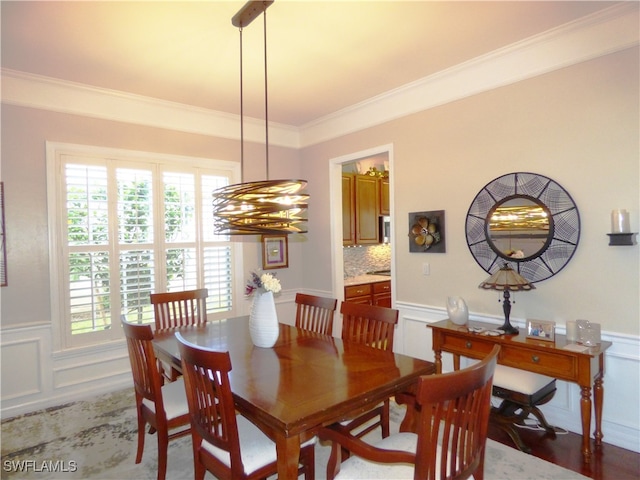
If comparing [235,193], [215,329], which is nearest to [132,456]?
[215,329]

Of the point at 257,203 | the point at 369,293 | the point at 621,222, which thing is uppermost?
the point at 257,203

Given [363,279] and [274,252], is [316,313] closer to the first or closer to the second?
[274,252]

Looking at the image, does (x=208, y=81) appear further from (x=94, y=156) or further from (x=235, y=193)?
(x=235, y=193)

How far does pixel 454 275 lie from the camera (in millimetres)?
3223

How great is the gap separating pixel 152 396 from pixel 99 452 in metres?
0.89

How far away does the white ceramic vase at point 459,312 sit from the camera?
2881 millimetres

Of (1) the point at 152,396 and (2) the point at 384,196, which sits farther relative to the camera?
(2) the point at 384,196

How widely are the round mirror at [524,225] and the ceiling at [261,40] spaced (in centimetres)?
107

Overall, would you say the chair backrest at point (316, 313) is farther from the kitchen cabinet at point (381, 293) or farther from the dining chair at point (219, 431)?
the kitchen cabinet at point (381, 293)

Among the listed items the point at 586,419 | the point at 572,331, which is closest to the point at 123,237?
the point at 572,331

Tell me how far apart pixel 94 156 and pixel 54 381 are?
2.02 m

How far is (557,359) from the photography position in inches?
91.8

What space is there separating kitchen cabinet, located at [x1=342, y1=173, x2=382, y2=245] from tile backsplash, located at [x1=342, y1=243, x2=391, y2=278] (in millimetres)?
364

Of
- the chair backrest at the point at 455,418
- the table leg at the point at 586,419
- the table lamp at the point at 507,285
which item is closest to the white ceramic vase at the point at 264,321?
the chair backrest at the point at 455,418
